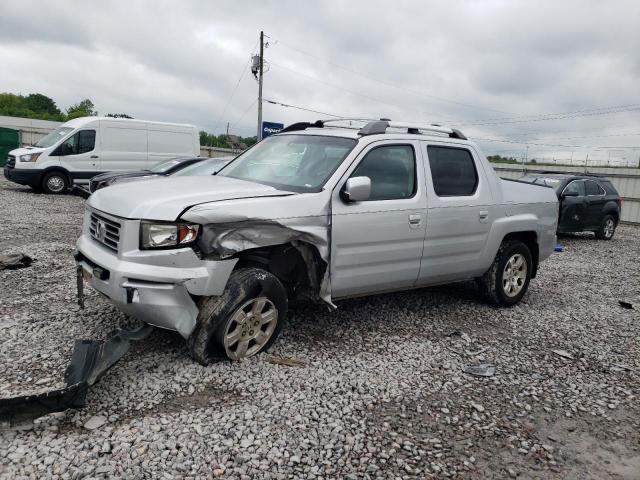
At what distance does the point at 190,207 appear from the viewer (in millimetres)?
3631

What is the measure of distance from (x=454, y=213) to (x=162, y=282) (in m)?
2.97

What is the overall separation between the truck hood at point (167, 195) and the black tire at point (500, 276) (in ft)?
9.37

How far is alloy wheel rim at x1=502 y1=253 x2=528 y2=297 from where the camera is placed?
5.94 metres

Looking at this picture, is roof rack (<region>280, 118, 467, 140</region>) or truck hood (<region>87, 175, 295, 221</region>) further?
roof rack (<region>280, 118, 467, 140</region>)

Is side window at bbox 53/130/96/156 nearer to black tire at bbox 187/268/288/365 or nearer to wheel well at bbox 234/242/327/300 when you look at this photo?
wheel well at bbox 234/242/327/300

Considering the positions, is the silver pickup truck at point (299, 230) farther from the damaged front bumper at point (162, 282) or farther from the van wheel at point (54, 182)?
the van wheel at point (54, 182)

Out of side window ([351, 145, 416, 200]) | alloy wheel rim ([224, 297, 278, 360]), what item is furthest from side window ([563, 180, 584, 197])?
alloy wheel rim ([224, 297, 278, 360])

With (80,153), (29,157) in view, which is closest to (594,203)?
(80,153)

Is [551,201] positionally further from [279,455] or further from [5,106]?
[5,106]

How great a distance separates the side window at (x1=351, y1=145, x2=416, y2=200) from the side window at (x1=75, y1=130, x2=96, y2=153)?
13.1 meters

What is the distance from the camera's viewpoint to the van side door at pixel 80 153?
1524 centimetres

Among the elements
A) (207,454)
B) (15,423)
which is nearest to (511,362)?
(207,454)

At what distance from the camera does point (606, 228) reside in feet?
45.4

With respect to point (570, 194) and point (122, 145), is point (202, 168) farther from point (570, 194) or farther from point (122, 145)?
point (570, 194)
